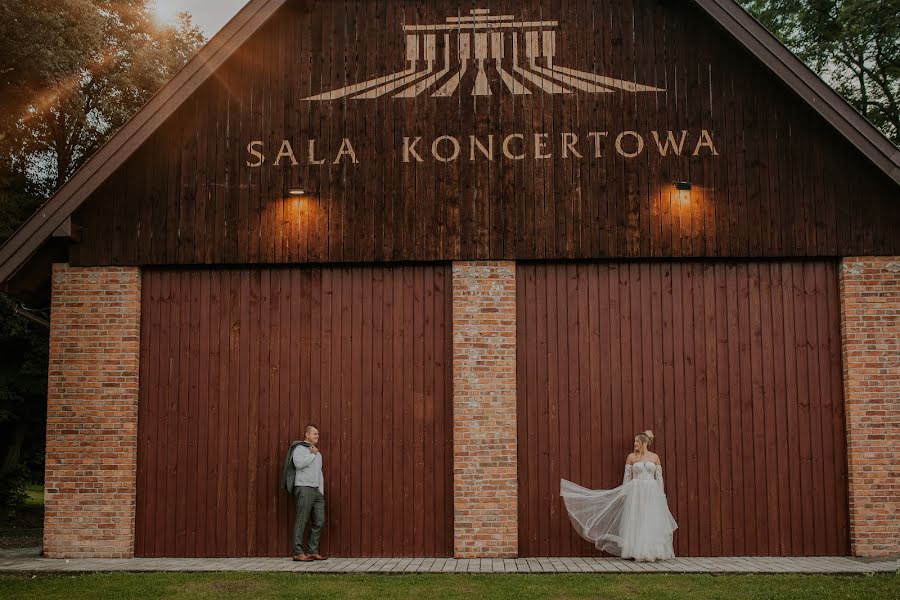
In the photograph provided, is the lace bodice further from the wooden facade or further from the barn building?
the wooden facade

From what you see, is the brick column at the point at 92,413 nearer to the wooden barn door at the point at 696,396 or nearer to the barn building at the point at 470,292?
the barn building at the point at 470,292

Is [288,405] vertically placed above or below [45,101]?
below

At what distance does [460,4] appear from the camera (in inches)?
470

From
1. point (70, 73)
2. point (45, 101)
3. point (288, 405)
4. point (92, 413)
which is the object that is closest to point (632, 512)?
point (288, 405)

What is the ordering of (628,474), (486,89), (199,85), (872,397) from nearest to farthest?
(628,474) → (872,397) → (199,85) → (486,89)

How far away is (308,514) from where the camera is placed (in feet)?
36.1

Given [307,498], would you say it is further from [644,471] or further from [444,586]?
[644,471]

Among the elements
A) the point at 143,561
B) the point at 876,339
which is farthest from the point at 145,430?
the point at 876,339

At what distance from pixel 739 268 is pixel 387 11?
5.63 m

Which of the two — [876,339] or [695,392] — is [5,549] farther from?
[876,339]

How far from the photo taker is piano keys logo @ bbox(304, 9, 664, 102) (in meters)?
11.7

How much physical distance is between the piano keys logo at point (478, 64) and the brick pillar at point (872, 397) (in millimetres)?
4204

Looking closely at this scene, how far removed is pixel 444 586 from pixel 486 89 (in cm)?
616

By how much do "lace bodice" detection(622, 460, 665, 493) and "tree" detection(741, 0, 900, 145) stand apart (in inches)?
490
